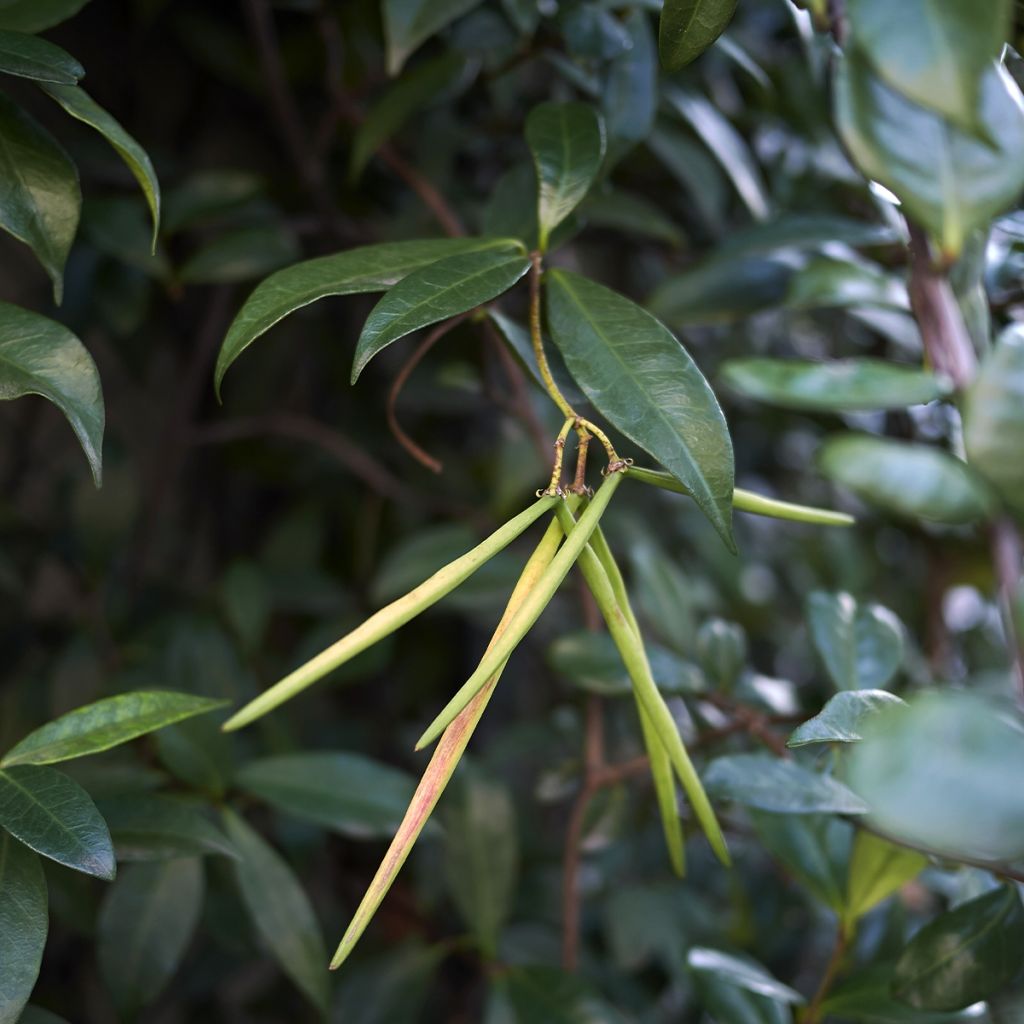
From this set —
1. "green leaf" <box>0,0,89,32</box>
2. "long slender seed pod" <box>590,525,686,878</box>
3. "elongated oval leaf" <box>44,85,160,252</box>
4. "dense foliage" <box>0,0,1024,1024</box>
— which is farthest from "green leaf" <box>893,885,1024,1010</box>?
"green leaf" <box>0,0,89,32</box>

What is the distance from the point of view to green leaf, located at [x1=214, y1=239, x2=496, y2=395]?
12.5 inches

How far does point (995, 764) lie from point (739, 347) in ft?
2.34

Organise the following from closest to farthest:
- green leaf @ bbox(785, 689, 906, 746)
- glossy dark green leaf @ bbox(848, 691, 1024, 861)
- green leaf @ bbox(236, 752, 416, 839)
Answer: glossy dark green leaf @ bbox(848, 691, 1024, 861), green leaf @ bbox(785, 689, 906, 746), green leaf @ bbox(236, 752, 416, 839)

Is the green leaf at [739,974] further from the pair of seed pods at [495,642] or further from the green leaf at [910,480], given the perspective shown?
the green leaf at [910,480]

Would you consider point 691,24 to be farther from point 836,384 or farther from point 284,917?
point 284,917

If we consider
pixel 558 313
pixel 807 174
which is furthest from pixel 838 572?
pixel 558 313

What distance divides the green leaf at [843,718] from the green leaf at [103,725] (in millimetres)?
205

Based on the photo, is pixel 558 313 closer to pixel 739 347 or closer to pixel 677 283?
pixel 677 283

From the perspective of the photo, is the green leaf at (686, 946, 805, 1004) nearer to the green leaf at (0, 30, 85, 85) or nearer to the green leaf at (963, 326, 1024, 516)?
the green leaf at (963, 326, 1024, 516)

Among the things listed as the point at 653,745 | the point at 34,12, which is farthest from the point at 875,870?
the point at 34,12

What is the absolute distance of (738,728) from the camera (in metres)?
0.51

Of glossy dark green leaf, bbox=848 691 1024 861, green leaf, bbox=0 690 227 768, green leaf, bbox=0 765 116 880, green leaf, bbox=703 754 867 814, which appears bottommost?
green leaf, bbox=703 754 867 814

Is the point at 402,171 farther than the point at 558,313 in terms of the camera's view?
Yes

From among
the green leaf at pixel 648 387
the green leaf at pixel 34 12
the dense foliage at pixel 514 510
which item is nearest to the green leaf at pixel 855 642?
the dense foliage at pixel 514 510
